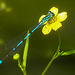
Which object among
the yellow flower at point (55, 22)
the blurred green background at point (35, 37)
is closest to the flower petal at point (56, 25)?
the yellow flower at point (55, 22)

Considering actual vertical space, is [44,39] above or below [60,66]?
above

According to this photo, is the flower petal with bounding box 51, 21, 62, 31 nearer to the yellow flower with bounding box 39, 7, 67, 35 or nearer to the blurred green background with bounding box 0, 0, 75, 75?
the yellow flower with bounding box 39, 7, 67, 35

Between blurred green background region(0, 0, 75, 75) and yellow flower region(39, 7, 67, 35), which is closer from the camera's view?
yellow flower region(39, 7, 67, 35)

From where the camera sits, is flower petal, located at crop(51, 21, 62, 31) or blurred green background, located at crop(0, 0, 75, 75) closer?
flower petal, located at crop(51, 21, 62, 31)

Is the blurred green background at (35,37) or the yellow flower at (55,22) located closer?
the yellow flower at (55,22)

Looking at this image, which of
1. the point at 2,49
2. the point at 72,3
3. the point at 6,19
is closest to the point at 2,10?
the point at 6,19

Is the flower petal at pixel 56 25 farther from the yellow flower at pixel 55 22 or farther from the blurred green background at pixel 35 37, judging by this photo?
the blurred green background at pixel 35 37

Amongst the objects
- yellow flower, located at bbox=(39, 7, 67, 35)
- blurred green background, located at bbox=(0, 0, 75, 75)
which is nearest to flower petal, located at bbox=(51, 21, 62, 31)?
yellow flower, located at bbox=(39, 7, 67, 35)

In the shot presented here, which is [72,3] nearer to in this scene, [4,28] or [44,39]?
[44,39]
